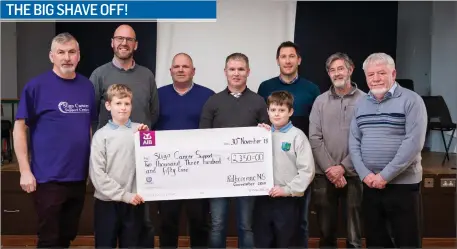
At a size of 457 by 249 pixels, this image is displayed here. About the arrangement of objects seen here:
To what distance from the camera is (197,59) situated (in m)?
4.78

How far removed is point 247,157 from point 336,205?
2.42 ft

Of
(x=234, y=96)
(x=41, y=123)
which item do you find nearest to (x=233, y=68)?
(x=234, y=96)

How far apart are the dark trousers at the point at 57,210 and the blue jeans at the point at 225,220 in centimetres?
85

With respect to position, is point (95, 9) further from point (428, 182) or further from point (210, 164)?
point (428, 182)

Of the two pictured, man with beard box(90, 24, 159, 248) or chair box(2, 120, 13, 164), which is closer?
man with beard box(90, 24, 159, 248)

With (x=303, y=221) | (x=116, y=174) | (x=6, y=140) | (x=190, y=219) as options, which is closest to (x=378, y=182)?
(x=303, y=221)

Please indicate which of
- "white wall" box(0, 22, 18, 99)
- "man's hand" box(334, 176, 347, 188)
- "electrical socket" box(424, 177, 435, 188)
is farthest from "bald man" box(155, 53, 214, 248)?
"white wall" box(0, 22, 18, 99)

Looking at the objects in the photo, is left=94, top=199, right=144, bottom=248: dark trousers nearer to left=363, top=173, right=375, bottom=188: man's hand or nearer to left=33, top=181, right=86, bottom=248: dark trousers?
left=33, top=181, right=86, bottom=248: dark trousers

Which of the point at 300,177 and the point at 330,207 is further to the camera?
the point at 330,207

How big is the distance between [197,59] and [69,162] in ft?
7.07

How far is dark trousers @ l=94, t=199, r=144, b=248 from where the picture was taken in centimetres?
294

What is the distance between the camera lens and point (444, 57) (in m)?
6.29

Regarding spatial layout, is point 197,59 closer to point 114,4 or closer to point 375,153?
point 114,4

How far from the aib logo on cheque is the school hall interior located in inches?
54.4
